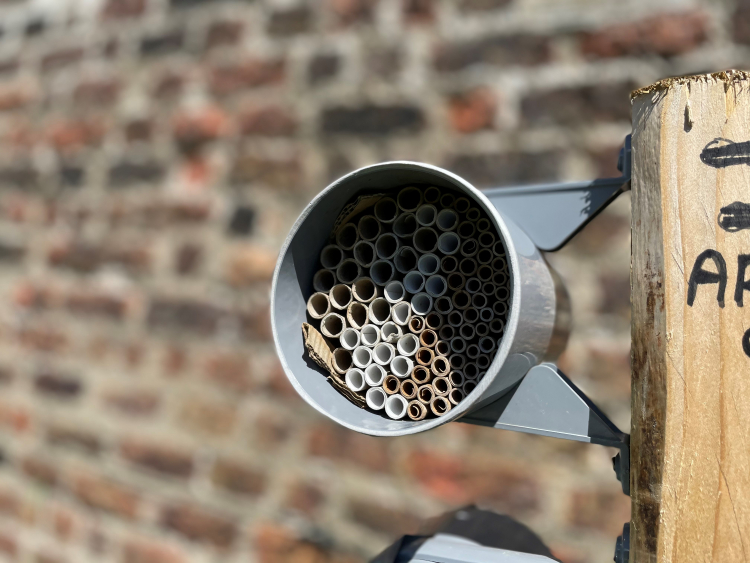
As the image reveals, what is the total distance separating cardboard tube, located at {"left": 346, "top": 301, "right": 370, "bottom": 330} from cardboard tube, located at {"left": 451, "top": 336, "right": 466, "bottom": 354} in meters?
0.08

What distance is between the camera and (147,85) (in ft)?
4.17

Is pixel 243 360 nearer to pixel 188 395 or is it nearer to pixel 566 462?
pixel 188 395

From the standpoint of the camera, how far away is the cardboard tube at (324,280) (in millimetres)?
559

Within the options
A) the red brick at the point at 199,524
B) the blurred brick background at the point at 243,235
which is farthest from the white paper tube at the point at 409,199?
the red brick at the point at 199,524

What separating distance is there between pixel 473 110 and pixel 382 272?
1.74 ft

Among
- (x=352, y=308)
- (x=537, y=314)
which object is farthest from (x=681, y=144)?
(x=352, y=308)

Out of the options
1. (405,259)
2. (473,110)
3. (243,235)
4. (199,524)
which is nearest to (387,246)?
(405,259)

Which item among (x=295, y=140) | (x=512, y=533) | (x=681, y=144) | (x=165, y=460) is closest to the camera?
(x=681, y=144)

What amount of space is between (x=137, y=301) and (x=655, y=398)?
1.14m

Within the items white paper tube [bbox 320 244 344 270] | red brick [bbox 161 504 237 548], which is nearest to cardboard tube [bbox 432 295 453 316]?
white paper tube [bbox 320 244 344 270]

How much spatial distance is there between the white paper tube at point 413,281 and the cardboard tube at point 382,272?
2 centimetres

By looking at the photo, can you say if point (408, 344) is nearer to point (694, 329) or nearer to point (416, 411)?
point (416, 411)

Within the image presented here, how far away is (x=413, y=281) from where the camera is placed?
1.75 ft

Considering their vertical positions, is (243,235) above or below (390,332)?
Answer: above
